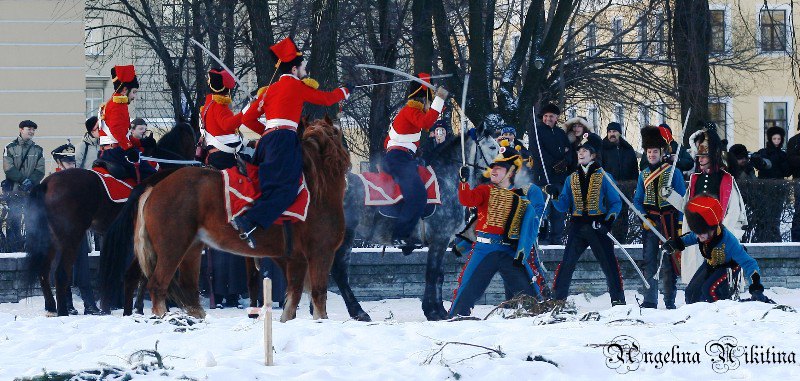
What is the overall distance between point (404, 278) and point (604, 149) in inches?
149

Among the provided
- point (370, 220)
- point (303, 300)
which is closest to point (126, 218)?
point (370, 220)

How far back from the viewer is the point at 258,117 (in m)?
13.1

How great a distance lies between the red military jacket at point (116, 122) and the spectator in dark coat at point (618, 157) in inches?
259

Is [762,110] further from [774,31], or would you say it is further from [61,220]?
[61,220]

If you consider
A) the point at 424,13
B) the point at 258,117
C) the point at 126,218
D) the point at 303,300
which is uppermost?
the point at 424,13

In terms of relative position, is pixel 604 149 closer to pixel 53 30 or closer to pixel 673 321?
pixel 673 321

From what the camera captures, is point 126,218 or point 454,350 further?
point 126,218

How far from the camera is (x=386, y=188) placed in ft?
49.4

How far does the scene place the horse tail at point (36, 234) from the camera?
14.8 m

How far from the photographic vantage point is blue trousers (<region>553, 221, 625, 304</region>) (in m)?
15.0

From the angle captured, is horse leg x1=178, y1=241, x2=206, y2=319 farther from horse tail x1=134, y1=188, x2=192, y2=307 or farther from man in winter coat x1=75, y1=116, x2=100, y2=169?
man in winter coat x1=75, y1=116, x2=100, y2=169

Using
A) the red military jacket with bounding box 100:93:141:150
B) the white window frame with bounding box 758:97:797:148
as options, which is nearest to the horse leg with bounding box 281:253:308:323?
the red military jacket with bounding box 100:93:141:150

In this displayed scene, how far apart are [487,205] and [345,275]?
222cm

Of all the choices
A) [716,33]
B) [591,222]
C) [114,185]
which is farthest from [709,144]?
[716,33]
